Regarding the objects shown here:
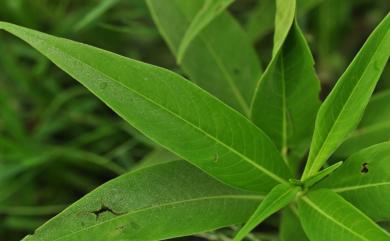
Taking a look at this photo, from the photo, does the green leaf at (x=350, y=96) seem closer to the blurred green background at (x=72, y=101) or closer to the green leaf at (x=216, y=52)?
the green leaf at (x=216, y=52)

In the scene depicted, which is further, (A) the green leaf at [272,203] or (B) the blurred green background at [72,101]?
(B) the blurred green background at [72,101]

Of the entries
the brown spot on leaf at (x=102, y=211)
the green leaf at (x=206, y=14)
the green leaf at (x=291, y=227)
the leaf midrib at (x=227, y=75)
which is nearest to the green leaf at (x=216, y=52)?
the leaf midrib at (x=227, y=75)

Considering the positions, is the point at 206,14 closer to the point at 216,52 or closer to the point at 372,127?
the point at 216,52

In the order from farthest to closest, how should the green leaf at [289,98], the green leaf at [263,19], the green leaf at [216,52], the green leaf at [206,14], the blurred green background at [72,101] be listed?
the blurred green background at [72,101] → the green leaf at [263,19] → the green leaf at [216,52] → the green leaf at [206,14] → the green leaf at [289,98]

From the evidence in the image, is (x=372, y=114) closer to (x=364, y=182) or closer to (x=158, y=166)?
(x=364, y=182)

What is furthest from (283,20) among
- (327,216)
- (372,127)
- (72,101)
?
(72,101)

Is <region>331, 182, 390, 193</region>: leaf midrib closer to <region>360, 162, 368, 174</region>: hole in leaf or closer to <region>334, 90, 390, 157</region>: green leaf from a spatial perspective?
<region>360, 162, 368, 174</region>: hole in leaf
